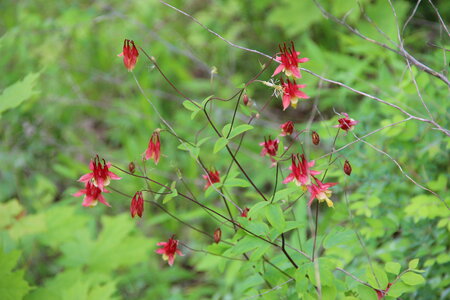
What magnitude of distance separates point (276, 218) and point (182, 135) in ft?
7.52

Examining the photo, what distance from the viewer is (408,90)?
1919mm

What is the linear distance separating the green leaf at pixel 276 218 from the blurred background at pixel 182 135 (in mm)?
223

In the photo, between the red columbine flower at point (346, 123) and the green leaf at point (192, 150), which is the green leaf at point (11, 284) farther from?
the red columbine flower at point (346, 123)

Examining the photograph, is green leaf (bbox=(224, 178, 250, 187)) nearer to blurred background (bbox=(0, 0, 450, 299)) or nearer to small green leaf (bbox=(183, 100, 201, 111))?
blurred background (bbox=(0, 0, 450, 299))

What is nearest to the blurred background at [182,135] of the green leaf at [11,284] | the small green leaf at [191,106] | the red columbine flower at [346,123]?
the green leaf at [11,284]

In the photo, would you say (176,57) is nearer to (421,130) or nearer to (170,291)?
(170,291)

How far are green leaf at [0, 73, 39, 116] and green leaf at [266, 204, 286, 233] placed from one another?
47.2 inches

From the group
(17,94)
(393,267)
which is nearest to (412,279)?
(393,267)

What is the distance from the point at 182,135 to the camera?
3.50m

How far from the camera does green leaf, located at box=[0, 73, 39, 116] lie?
1.97 m

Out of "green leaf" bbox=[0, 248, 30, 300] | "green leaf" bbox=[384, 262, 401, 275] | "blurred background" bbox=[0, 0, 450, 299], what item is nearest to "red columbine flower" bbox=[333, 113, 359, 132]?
"blurred background" bbox=[0, 0, 450, 299]

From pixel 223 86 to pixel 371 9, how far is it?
1286mm

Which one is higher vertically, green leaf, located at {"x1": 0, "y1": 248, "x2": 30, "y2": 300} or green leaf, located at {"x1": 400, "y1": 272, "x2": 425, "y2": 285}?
green leaf, located at {"x1": 0, "y1": 248, "x2": 30, "y2": 300}

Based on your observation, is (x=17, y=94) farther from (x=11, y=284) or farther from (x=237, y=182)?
(x=237, y=182)
